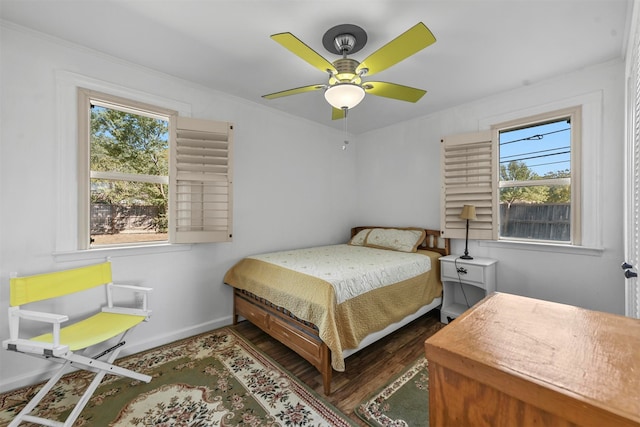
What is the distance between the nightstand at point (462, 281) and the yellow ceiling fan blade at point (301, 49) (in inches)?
93.0

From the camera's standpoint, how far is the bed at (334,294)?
1916 mm

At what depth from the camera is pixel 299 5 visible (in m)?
1.68

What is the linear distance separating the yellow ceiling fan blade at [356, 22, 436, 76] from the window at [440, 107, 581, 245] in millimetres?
1835

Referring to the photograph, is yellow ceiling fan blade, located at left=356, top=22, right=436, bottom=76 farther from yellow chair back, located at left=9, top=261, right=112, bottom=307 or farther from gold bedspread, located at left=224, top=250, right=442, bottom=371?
yellow chair back, located at left=9, top=261, right=112, bottom=307

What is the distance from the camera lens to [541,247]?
269 centimetres

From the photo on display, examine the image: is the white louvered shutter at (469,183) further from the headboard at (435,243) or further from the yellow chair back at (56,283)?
the yellow chair back at (56,283)

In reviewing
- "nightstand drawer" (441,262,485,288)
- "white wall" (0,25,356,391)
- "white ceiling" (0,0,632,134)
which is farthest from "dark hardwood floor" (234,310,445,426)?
"white ceiling" (0,0,632,134)

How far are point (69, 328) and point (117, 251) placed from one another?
0.64m

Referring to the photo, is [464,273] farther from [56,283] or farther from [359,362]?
[56,283]

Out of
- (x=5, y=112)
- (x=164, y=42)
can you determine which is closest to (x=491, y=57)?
(x=164, y=42)

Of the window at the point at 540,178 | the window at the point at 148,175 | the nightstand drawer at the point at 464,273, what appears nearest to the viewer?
the window at the point at 148,175

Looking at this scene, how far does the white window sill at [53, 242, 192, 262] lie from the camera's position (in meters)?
2.07

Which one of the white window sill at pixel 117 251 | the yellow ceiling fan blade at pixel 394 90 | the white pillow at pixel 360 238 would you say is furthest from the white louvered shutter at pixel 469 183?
the white window sill at pixel 117 251

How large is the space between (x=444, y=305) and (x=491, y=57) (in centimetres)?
254
